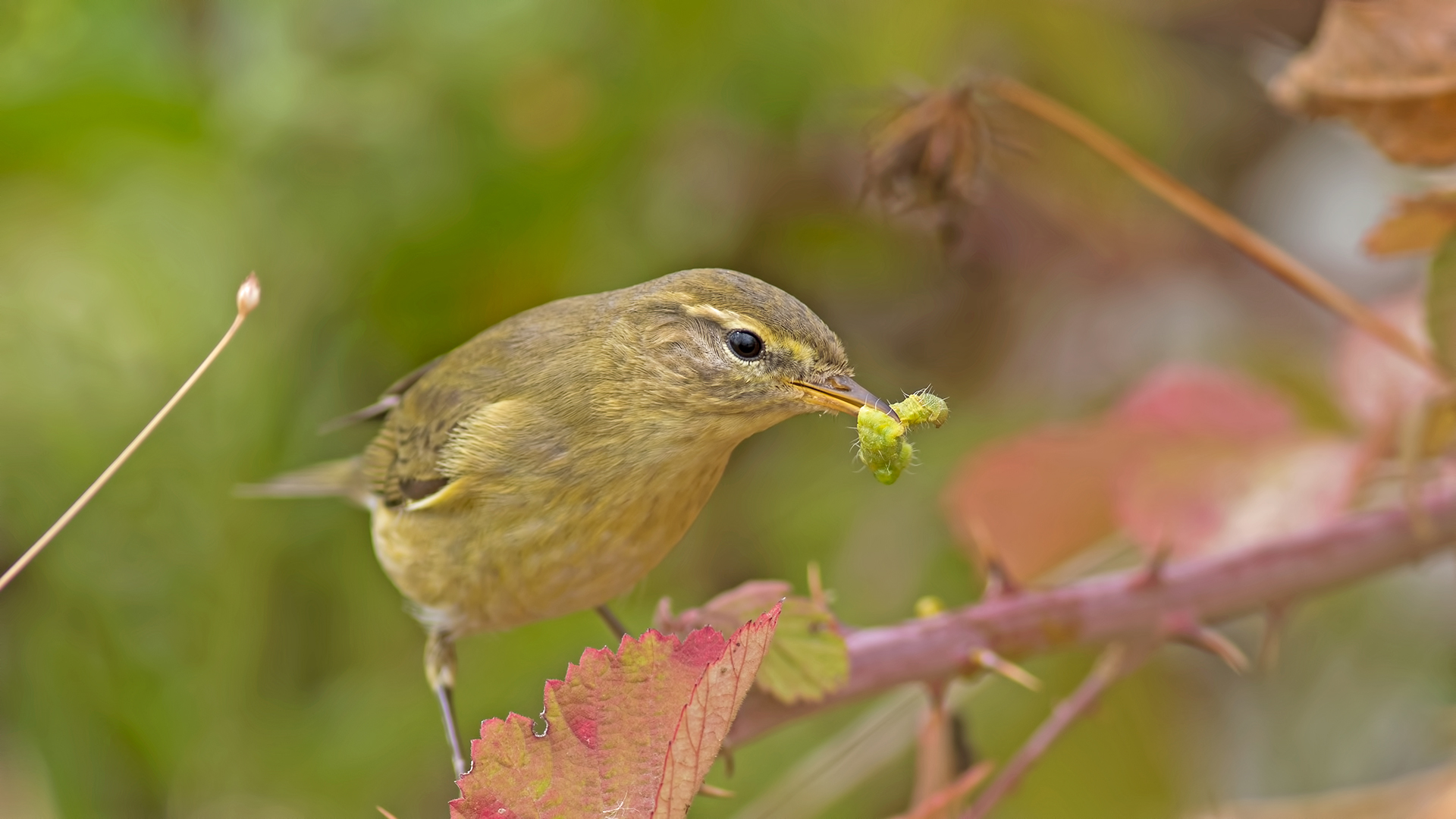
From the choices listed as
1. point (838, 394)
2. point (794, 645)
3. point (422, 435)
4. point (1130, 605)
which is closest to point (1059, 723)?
point (1130, 605)

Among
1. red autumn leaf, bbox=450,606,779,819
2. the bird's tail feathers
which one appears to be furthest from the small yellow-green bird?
the bird's tail feathers

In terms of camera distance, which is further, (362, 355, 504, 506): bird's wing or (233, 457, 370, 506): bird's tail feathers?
(233, 457, 370, 506): bird's tail feathers

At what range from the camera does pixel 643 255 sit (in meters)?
3.49

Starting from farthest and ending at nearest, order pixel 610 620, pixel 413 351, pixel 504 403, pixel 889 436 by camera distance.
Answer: pixel 413 351 < pixel 610 620 < pixel 504 403 < pixel 889 436

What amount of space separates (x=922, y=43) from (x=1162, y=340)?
1.23 metres

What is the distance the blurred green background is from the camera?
3.06 meters

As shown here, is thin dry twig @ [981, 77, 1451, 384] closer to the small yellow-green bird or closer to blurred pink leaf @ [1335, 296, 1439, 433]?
blurred pink leaf @ [1335, 296, 1439, 433]

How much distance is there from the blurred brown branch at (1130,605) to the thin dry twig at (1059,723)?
0.04m

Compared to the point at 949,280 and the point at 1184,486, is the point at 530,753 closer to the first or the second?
the point at 1184,486

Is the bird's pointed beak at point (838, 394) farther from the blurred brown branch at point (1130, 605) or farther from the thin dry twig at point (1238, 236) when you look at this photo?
the thin dry twig at point (1238, 236)

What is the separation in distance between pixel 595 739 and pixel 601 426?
76 centimetres

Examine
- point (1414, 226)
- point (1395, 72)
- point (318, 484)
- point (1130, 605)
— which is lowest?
point (318, 484)

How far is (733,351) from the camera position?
6.08 feet

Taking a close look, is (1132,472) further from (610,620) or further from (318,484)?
(318,484)
